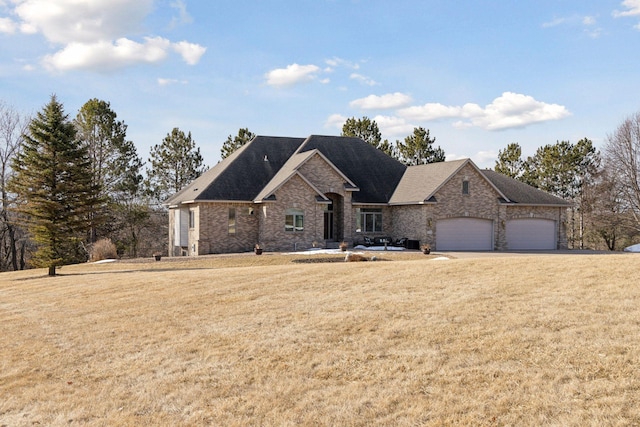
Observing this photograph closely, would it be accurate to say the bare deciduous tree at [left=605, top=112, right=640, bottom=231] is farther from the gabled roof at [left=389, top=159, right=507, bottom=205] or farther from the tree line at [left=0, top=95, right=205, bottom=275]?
the tree line at [left=0, top=95, right=205, bottom=275]

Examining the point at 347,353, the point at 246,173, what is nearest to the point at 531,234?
the point at 246,173

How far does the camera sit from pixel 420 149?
59781 mm

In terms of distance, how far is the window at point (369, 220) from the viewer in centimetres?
3788

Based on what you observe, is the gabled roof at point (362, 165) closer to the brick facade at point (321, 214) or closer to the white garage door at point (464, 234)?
the brick facade at point (321, 214)

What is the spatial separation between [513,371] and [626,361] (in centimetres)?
164

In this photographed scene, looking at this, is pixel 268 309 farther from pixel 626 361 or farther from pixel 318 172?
pixel 318 172

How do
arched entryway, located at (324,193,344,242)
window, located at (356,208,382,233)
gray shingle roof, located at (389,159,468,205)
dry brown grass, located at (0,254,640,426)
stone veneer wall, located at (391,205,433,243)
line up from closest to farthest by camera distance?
dry brown grass, located at (0,254,640,426) < stone veneer wall, located at (391,205,433,243) < gray shingle roof, located at (389,159,468,205) < arched entryway, located at (324,193,344,242) < window, located at (356,208,382,233)

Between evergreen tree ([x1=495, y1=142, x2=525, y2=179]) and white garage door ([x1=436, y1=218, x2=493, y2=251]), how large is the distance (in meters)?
24.4

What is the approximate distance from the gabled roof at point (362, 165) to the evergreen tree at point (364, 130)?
17.8m

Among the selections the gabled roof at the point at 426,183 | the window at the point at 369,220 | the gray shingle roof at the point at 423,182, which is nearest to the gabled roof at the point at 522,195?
the gabled roof at the point at 426,183

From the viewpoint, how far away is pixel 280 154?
39562 millimetres

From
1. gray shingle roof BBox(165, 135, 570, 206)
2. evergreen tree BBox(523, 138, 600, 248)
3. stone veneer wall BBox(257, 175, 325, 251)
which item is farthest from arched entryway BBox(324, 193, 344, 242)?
evergreen tree BBox(523, 138, 600, 248)

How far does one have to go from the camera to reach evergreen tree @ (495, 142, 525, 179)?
5934 centimetres

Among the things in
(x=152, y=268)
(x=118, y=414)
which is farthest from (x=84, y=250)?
(x=118, y=414)
